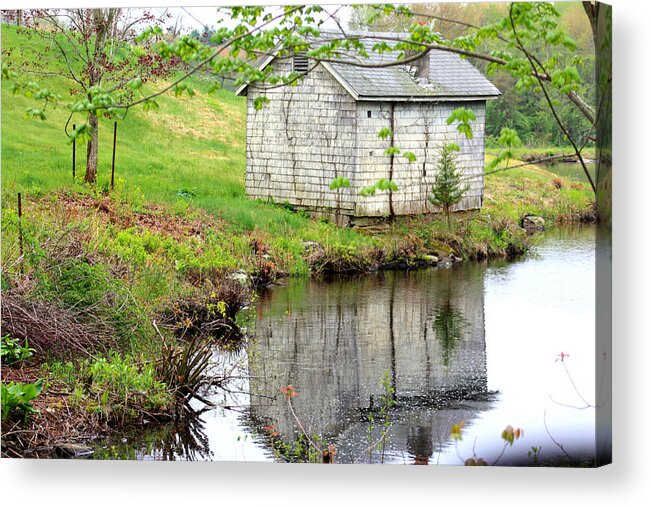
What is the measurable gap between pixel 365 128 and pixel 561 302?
8.68 ft

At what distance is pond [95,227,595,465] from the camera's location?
6.88 meters

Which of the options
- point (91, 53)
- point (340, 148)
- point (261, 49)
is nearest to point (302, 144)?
point (340, 148)

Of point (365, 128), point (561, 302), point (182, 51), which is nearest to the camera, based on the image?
point (182, 51)

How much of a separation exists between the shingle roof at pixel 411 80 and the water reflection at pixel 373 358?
1445mm

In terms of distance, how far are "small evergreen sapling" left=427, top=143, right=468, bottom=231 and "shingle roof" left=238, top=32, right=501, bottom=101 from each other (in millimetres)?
→ 437

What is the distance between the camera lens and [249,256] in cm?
884


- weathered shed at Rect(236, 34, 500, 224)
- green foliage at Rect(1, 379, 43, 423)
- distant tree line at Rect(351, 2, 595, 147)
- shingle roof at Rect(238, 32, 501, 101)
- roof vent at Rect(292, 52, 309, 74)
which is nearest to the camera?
distant tree line at Rect(351, 2, 595, 147)

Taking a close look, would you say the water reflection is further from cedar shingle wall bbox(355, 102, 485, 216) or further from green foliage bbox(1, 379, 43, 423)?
green foliage bbox(1, 379, 43, 423)

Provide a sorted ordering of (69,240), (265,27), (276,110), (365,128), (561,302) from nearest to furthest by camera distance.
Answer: (265,27) → (561,302) → (69,240) → (276,110) → (365,128)

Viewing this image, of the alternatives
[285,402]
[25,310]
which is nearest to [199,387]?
[285,402]

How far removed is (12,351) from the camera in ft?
24.1

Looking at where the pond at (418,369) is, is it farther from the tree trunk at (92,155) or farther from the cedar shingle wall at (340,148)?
the tree trunk at (92,155)

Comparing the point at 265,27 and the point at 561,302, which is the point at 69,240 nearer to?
the point at 265,27

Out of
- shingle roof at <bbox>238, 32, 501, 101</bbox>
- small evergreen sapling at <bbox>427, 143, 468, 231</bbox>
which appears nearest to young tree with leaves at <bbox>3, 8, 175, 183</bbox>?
shingle roof at <bbox>238, 32, 501, 101</bbox>
